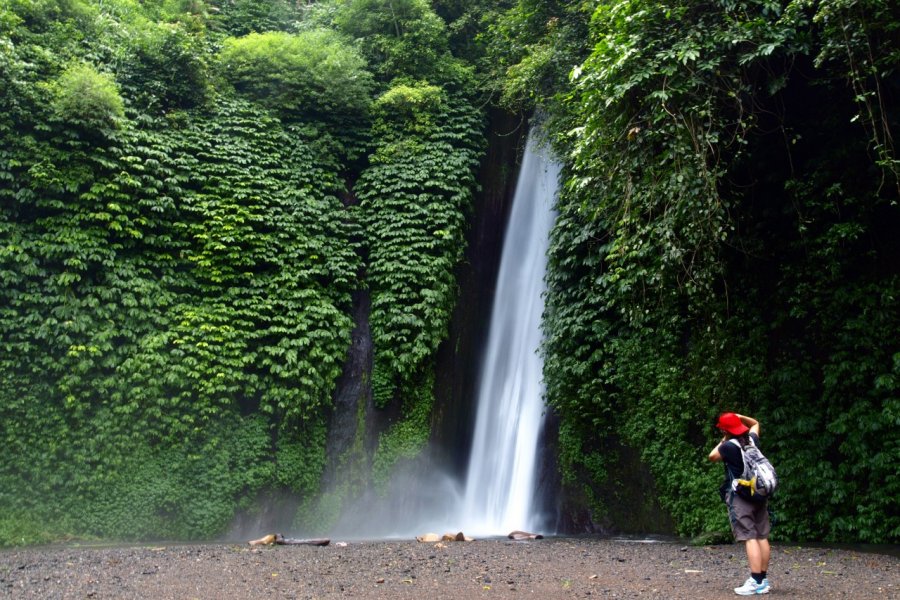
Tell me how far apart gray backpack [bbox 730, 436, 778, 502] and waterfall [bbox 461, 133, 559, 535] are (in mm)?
6154

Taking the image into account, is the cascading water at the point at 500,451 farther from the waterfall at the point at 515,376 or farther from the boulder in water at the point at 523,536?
the boulder in water at the point at 523,536

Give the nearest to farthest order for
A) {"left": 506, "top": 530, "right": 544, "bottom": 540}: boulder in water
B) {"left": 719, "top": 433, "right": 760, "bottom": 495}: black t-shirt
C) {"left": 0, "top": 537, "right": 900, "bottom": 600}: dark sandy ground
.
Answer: {"left": 719, "top": 433, "right": 760, "bottom": 495}: black t-shirt
{"left": 0, "top": 537, "right": 900, "bottom": 600}: dark sandy ground
{"left": 506, "top": 530, "right": 544, "bottom": 540}: boulder in water

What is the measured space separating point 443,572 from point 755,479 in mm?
2824

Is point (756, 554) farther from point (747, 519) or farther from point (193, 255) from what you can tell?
point (193, 255)

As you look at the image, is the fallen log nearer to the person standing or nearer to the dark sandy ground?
the dark sandy ground

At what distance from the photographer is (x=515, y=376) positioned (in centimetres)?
1241

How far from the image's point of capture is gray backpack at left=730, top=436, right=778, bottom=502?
491cm

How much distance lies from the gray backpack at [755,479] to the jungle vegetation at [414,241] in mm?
2954

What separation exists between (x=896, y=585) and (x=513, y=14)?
11.9 meters

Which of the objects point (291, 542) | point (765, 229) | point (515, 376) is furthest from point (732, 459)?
point (515, 376)

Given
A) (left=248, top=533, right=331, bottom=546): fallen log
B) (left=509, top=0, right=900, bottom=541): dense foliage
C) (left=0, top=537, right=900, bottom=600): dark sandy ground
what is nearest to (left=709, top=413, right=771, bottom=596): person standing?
(left=0, top=537, right=900, bottom=600): dark sandy ground

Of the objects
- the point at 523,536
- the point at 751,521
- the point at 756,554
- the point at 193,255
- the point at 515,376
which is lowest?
the point at 523,536

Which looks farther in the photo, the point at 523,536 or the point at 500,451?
the point at 500,451

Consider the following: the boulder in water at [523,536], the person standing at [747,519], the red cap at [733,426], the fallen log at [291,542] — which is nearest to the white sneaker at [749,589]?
the person standing at [747,519]
